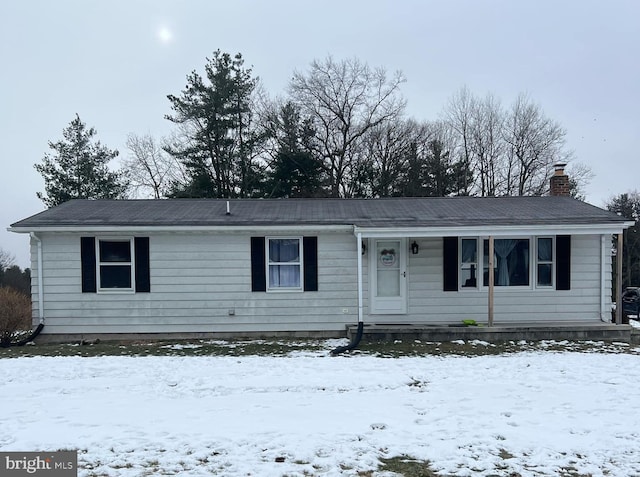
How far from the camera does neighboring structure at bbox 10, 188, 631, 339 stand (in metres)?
9.89

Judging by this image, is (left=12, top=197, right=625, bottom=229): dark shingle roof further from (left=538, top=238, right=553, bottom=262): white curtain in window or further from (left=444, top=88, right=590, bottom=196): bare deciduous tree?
(left=444, top=88, right=590, bottom=196): bare deciduous tree

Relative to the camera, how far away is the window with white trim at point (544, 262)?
10.4m

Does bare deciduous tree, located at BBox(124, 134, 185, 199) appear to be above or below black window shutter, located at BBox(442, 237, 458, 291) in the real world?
above

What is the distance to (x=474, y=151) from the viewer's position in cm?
3191

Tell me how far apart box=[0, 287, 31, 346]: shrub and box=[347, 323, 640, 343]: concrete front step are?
24.0 feet

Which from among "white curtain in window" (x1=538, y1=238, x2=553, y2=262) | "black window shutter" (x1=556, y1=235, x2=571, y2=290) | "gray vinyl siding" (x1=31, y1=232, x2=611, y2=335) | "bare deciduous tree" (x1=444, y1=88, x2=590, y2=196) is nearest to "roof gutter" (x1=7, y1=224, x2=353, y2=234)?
"gray vinyl siding" (x1=31, y1=232, x2=611, y2=335)

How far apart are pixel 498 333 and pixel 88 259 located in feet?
29.1

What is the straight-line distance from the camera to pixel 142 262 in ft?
32.8

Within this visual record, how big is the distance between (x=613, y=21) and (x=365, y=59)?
1553cm

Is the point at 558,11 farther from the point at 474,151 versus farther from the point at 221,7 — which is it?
the point at 221,7

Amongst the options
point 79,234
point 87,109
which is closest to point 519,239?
point 79,234

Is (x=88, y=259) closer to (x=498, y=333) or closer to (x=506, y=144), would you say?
(x=498, y=333)

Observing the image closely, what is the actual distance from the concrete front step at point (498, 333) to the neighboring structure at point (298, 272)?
2.33 ft

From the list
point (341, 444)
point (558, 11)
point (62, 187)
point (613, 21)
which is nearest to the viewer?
point (341, 444)
